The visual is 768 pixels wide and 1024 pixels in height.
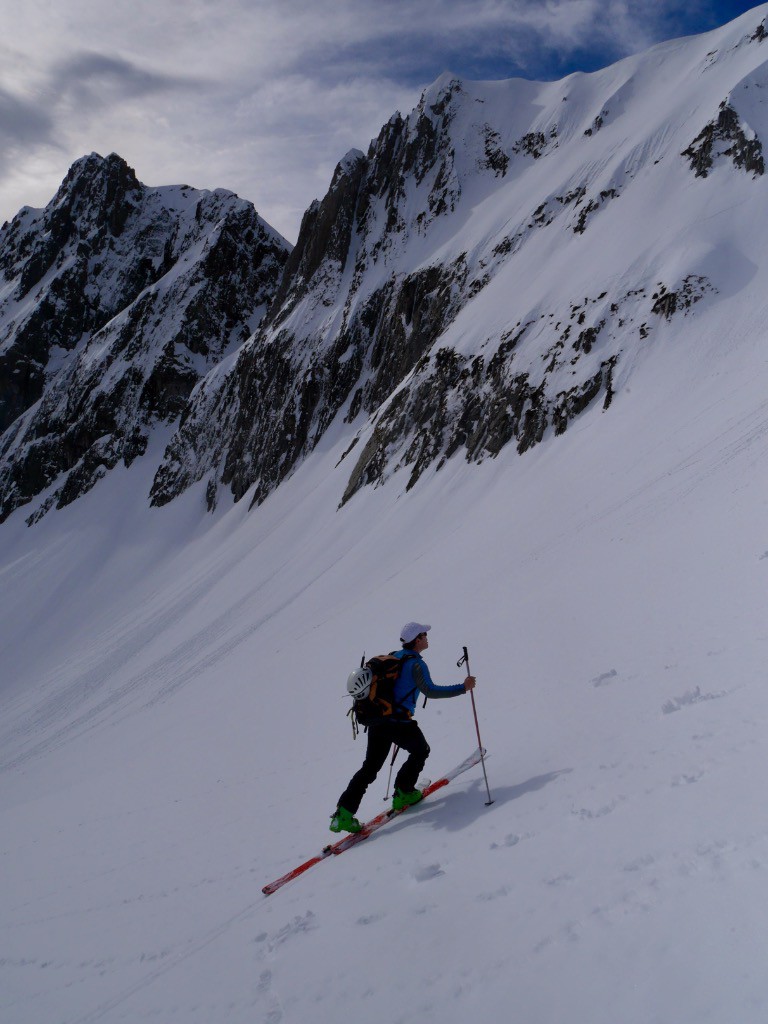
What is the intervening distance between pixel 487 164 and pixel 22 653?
52.8 meters

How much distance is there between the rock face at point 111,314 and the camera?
76562 millimetres

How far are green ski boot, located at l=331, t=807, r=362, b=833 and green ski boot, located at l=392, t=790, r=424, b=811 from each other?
42 cm

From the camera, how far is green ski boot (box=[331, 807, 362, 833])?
259 inches

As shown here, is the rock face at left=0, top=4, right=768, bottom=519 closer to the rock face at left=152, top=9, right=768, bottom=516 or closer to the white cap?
the rock face at left=152, top=9, right=768, bottom=516

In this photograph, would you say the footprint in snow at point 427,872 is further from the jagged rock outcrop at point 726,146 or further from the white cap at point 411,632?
the jagged rock outcrop at point 726,146

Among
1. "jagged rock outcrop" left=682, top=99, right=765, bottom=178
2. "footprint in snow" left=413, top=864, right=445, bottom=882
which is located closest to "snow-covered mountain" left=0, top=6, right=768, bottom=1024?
"footprint in snow" left=413, top=864, right=445, bottom=882

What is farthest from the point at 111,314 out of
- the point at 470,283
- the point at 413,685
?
the point at 413,685

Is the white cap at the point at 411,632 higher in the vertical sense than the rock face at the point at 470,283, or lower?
lower

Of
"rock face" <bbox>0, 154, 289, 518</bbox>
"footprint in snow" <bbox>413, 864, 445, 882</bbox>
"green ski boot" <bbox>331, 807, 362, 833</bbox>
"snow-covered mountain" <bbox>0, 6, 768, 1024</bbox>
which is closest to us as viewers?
"snow-covered mountain" <bbox>0, 6, 768, 1024</bbox>

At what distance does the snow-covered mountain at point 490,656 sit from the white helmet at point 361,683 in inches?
49.4

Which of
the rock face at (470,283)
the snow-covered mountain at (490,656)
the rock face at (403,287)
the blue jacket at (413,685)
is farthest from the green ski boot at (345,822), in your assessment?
the rock face at (470,283)

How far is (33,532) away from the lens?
72750 mm

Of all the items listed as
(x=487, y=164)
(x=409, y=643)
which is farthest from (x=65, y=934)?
(x=487, y=164)

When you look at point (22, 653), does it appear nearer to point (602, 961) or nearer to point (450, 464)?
point (450, 464)
